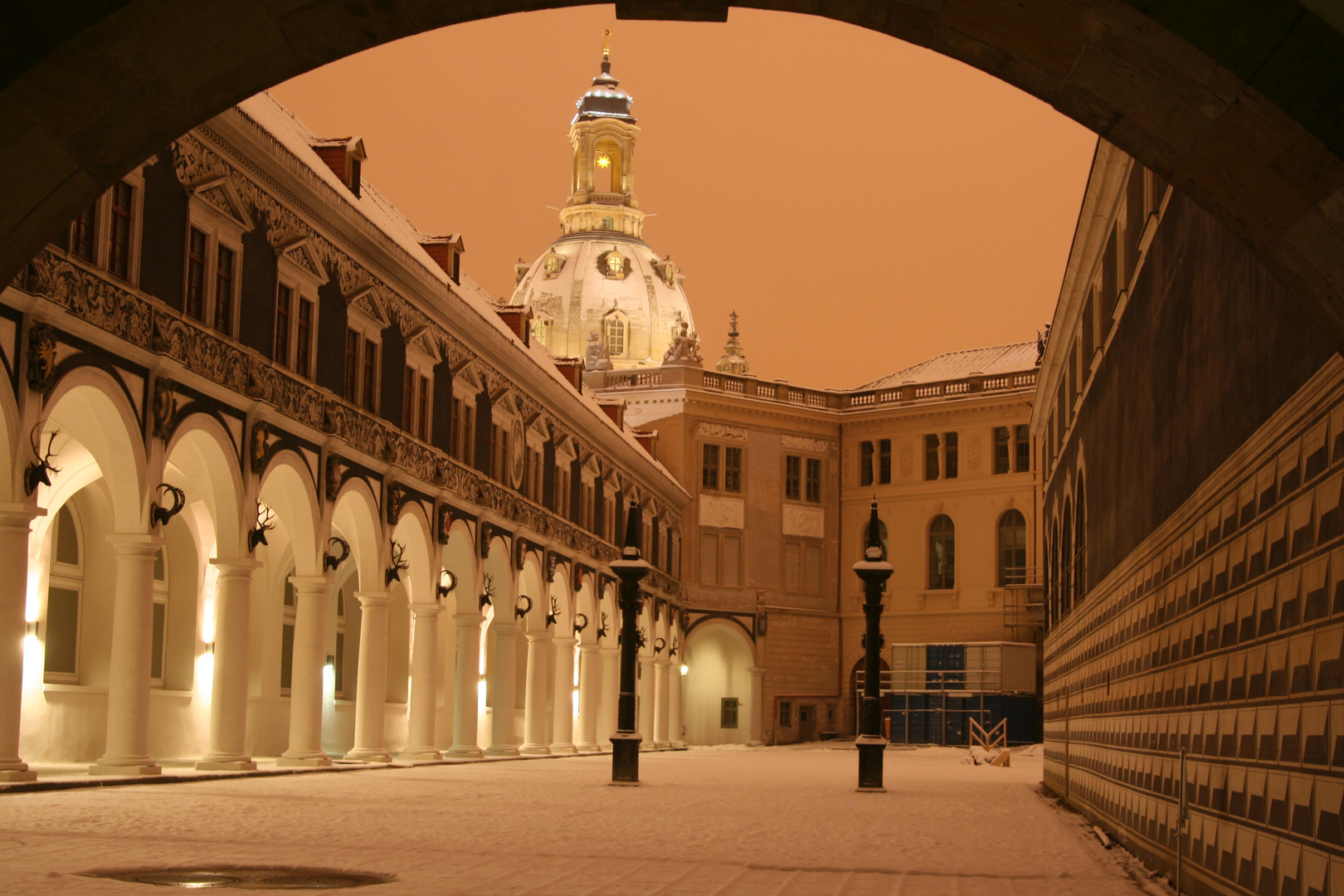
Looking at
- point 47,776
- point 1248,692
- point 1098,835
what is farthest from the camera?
point 47,776

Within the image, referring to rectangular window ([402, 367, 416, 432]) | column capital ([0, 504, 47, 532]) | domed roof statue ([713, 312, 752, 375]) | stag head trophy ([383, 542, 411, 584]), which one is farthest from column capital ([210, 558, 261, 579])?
domed roof statue ([713, 312, 752, 375])

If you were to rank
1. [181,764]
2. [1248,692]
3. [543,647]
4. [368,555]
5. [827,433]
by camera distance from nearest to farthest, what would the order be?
[1248,692]
[181,764]
[368,555]
[543,647]
[827,433]

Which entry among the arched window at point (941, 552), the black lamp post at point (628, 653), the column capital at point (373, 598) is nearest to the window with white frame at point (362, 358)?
the column capital at point (373, 598)

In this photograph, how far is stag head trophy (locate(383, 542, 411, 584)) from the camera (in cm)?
3016

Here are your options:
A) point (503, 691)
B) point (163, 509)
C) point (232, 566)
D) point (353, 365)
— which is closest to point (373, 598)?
point (353, 365)

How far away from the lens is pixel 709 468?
216 feet

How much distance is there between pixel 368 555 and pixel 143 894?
806 inches

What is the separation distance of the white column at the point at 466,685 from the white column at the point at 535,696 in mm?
5427

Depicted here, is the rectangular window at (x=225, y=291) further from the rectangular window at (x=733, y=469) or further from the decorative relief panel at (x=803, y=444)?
the decorative relief panel at (x=803, y=444)

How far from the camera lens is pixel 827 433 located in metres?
68.6

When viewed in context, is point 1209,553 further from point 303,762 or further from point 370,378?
point 370,378

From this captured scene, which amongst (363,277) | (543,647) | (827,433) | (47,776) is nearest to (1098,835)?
(47,776)

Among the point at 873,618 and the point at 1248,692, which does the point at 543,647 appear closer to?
the point at 873,618

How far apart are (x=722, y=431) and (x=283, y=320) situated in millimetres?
40905
